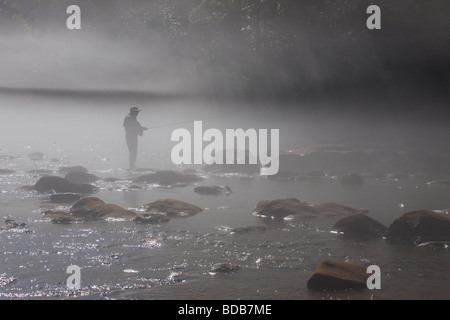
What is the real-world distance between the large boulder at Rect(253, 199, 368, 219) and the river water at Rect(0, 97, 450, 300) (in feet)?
1.51

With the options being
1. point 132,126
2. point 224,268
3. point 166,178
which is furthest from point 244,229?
point 132,126

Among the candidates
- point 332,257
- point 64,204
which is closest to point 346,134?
point 64,204

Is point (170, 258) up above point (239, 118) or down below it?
below

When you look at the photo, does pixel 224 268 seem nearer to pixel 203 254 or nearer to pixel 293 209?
pixel 203 254

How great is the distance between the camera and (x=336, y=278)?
1208 centimetres

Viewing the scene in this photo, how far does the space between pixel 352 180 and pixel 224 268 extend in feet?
53.7

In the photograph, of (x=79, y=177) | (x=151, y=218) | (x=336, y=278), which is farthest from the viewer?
(x=79, y=177)

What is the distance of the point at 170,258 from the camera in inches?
563

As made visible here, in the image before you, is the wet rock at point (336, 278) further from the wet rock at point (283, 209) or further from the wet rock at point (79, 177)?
the wet rock at point (79, 177)

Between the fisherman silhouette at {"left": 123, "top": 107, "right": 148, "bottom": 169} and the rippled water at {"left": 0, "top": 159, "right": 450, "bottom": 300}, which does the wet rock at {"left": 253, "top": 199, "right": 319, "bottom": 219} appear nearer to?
the rippled water at {"left": 0, "top": 159, "right": 450, "bottom": 300}

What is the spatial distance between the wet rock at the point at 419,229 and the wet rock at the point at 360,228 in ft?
1.14

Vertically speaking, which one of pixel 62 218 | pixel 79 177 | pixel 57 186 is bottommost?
pixel 62 218
